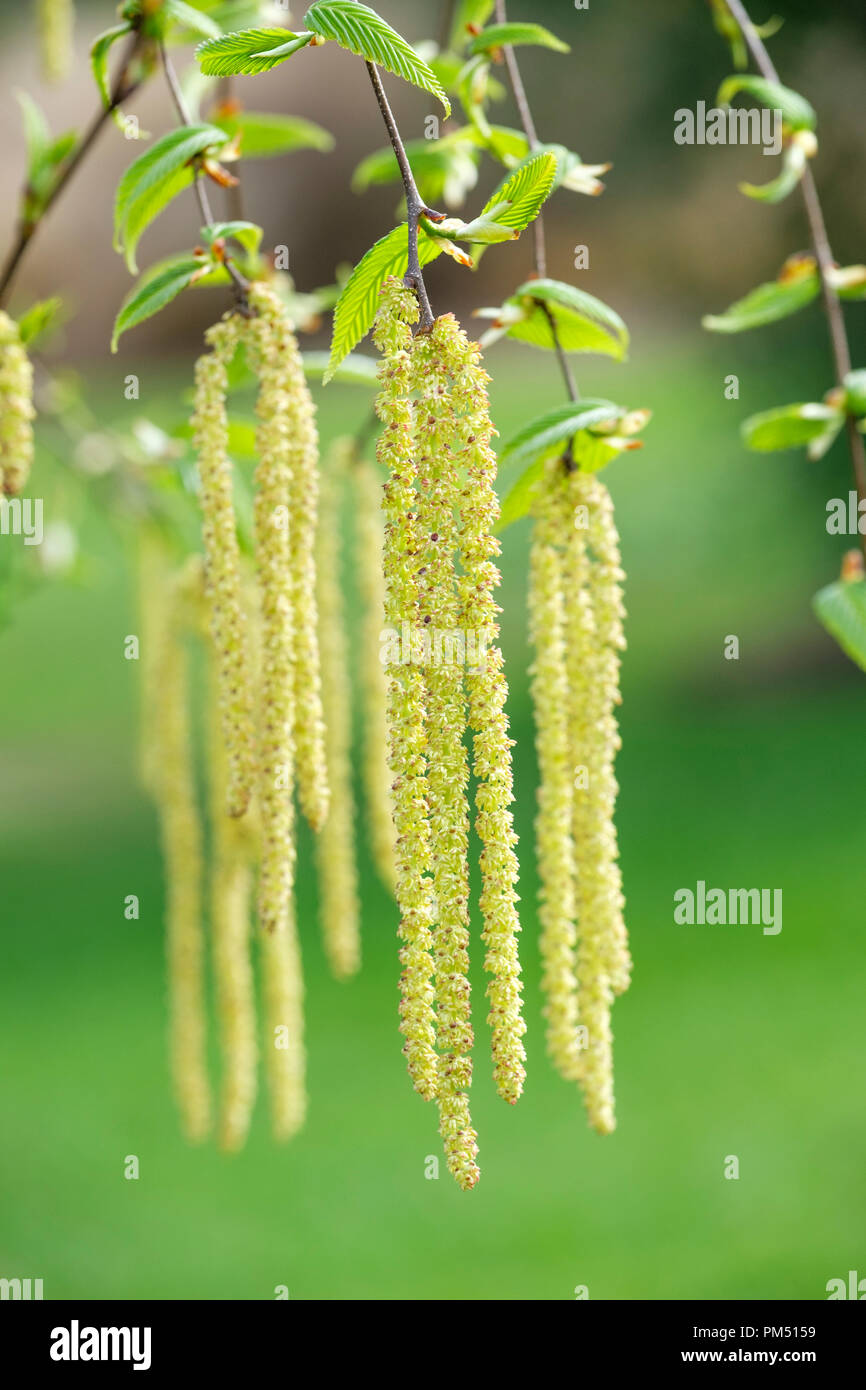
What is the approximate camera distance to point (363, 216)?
7.83 m

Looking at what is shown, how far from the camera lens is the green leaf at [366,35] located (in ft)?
2.08

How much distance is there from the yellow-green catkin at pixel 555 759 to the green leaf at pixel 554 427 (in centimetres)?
5

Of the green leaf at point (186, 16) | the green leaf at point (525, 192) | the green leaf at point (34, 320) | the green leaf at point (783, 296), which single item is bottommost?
the green leaf at point (525, 192)

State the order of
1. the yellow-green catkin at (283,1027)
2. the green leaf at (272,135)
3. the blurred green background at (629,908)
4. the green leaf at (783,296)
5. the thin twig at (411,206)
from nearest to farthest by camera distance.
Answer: the thin twig at (411,206) → the green leaf at (783,296) → the green leaf at (272,135) → the yellow-green catkin at (283,1027) → the blurred green background at (629,908)

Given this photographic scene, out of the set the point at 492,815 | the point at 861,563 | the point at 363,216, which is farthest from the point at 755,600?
the point at 492,815

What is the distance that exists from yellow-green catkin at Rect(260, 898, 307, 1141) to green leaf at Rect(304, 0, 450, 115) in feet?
2.77

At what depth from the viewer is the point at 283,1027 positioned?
1.35 meters

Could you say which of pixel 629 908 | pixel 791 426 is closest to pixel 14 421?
pixel 791 426

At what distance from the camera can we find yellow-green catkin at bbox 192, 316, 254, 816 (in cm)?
83

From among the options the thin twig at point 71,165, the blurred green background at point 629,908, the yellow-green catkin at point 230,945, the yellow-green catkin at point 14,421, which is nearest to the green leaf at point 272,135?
the thin twig at point 71,165

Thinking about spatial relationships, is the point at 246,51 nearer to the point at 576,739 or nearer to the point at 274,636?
the point at 274,636

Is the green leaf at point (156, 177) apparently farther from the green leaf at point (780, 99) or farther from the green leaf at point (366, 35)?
the green leaf at point (780, 99)

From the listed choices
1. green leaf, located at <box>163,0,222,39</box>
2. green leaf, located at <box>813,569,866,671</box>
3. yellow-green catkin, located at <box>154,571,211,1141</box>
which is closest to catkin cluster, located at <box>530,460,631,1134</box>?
green leaf, located at <box>813,569,866,671</box>

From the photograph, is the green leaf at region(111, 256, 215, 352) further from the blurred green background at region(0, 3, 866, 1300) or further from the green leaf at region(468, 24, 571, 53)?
the blurred green background at region(0, 3, 866, 1300)
